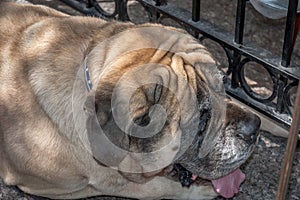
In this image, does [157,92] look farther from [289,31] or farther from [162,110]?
[289,31]

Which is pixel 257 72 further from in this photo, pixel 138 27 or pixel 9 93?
pixel 9 93

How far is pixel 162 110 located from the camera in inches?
100

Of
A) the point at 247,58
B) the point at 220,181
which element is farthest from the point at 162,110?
the point at 247,58

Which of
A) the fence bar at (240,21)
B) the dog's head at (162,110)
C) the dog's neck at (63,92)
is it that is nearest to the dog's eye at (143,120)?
the dog's head at (162,110)

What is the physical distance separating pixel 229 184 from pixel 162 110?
761 mm

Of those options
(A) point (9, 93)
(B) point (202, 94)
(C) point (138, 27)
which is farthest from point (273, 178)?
(A) point (9, 93)

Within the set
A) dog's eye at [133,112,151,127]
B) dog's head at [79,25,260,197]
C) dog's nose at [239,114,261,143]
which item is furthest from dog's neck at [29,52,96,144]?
dog's nose at [239,114,261,143]

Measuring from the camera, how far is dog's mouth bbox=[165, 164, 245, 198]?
297 cm

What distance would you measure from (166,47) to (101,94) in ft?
1.25

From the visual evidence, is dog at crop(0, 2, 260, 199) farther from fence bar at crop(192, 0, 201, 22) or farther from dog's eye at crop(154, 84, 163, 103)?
fence bar at crop(192, 0, 201, 22)

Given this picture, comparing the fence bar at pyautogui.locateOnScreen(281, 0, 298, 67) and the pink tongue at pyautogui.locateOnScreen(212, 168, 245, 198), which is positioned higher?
the fence bar at pyautogui.locateOnScreen(281, 0, 298, 67)

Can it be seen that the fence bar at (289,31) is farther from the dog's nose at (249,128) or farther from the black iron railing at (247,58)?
the dog's nose at (249,128)

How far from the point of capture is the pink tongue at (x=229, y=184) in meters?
3.11

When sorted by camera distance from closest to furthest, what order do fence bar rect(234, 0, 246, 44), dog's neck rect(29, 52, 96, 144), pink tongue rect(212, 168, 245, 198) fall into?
dog's neck rect(29, 52, 96, 144) < pink tongue rect(212, 168, 245, 198) < fence bar rect(234, 0, 246, 44)
